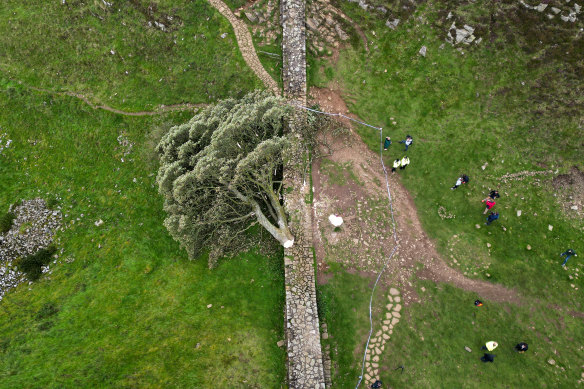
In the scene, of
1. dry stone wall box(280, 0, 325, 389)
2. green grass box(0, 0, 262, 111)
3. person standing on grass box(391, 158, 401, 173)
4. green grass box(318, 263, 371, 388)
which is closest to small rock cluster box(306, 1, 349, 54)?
dry stone wall box(280, 0, 325, 389)

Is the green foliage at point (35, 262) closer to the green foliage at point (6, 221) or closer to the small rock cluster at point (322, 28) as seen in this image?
the green foliage at point (6, 221)

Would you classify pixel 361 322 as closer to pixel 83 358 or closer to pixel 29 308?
pixel 83 358

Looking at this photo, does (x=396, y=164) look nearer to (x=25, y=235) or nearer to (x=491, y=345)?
(x=491, y=345)

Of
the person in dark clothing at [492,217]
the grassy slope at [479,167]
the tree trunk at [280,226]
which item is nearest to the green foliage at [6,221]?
the tree trunk at [280,226]

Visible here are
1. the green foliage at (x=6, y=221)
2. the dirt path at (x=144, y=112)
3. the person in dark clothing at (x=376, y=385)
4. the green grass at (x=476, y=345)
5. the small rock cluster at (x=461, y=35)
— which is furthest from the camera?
the dirt path at (x=144, y=112)

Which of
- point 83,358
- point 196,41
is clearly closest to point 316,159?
point 196,41

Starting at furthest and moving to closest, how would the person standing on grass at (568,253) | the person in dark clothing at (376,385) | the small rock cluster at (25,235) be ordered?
the small rock cluster at (25,235), the person standing on grass at (568,253), the person in dark clothing at (376,385)

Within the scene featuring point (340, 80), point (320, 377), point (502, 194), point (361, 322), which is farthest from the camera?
point (340, 80)
